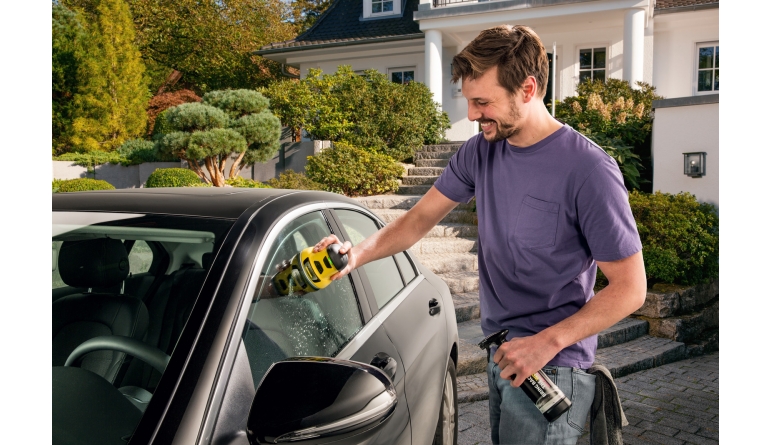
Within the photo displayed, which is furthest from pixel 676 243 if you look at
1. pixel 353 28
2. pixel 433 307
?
pixel 353 28

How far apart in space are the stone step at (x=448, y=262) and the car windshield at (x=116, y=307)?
16.9ft

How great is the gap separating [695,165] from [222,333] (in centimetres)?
757

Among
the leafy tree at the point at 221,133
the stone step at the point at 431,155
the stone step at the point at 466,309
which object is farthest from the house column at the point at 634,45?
the stone step at the point at 466,309

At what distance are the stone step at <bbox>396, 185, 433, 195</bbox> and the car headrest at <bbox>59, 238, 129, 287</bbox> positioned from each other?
857 centimetres

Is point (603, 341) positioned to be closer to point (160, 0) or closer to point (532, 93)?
point (532, 93)

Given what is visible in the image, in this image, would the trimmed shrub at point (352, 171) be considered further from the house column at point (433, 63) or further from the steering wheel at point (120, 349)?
the steering wheel at point (120, 349)

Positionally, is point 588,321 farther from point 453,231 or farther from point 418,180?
point 418,180

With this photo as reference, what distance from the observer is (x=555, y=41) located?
45.0 feet

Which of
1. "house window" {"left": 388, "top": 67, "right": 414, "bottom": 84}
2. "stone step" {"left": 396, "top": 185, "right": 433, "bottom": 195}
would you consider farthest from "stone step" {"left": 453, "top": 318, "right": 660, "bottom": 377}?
"house window" {"left": 388, "top": 67, "right": 414, "bottom": 84}

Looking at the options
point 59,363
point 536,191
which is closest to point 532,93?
point 536,191

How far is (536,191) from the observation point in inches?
69.7

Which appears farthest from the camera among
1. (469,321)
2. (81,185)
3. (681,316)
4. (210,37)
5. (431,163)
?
(210,37)

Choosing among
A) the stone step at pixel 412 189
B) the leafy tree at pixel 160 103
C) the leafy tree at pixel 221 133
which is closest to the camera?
the stone step at pixel 412 189

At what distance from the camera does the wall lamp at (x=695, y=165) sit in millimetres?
7480
